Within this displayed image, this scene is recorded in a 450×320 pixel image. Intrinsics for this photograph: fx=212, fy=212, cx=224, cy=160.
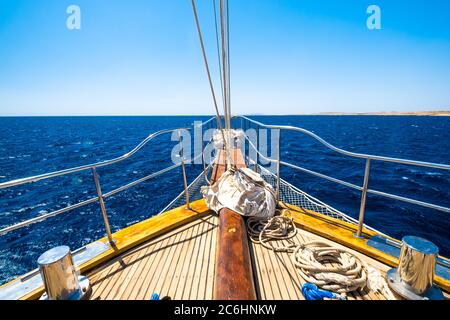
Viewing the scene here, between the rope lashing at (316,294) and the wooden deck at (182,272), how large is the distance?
61 mm

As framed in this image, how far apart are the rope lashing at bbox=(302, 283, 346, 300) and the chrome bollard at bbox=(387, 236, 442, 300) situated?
0.50 m

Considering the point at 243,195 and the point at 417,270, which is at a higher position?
the point at 243,195

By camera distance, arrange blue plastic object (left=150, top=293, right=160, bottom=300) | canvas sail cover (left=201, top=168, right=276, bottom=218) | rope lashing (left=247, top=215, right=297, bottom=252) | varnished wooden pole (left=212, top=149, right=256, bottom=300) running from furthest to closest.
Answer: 1. canvas sail cover (left=201, top=168, right=276, bottom=218)
2. rope lashing (left=247, top=215, right=297, bottom=252)
3. blue plastic object (left=150, top=293, right=160, bottom=300)
4. varnished wooden pole (left=212, top=149, right=256, bottom=300)

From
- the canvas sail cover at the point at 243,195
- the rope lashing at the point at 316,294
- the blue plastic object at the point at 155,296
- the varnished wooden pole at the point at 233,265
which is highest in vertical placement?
the canvas sail cover at the point at 243,195

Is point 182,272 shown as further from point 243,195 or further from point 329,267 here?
point 329,267

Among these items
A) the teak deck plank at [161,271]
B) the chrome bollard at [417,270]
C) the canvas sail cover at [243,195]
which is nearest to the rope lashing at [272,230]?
the canvas sail cover at [243,195]

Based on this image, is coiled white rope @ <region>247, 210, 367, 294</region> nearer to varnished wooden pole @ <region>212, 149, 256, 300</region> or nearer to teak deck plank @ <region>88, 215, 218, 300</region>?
varnished wooden pole @ <region>212, 149, 256, 300</region>

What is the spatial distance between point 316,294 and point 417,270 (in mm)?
800

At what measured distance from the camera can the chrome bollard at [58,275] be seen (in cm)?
167

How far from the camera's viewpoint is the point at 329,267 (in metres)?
2.11

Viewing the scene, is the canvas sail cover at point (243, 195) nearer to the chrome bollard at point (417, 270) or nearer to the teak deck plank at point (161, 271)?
the teak deck plank at point (161, 271)

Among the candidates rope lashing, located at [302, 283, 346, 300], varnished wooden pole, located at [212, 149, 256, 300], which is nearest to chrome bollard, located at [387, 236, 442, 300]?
rope lashing, located at [302, 283, 346, 300]

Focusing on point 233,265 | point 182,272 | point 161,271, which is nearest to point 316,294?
point 233,265

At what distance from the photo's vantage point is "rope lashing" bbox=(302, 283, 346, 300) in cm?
176
